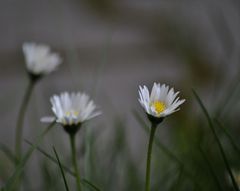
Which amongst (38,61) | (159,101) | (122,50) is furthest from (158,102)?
(122,50)

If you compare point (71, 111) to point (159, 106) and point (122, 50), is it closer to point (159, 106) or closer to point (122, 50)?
point (159, 106)

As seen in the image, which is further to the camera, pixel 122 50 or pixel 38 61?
pixel 122 50

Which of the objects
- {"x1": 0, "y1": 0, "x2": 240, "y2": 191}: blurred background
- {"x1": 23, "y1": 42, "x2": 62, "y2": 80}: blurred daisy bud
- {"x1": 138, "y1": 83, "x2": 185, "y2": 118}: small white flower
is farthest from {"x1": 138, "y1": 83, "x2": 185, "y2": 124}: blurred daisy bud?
{"x1": 0, "y1": 0, "x2": 240, "y2": 191}: blurred background

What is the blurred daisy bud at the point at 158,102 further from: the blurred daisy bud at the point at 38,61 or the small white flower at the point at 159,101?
the blurred daisy bud at the point at 38,61

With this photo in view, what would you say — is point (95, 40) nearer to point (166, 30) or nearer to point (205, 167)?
point (166, 30)

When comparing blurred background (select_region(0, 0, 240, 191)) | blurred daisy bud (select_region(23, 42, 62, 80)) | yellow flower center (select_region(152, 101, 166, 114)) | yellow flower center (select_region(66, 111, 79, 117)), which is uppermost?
blurred daisy bud (select_region(23, 42, 62, 80))

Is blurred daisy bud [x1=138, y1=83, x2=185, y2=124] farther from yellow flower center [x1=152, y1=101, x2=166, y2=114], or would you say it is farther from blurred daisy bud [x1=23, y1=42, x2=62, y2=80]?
blurred daisy bud [x1=23, y1=42, x2=62, y2=80]

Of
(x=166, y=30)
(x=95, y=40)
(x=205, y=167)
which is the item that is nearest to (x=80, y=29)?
(x=95, y=40)
